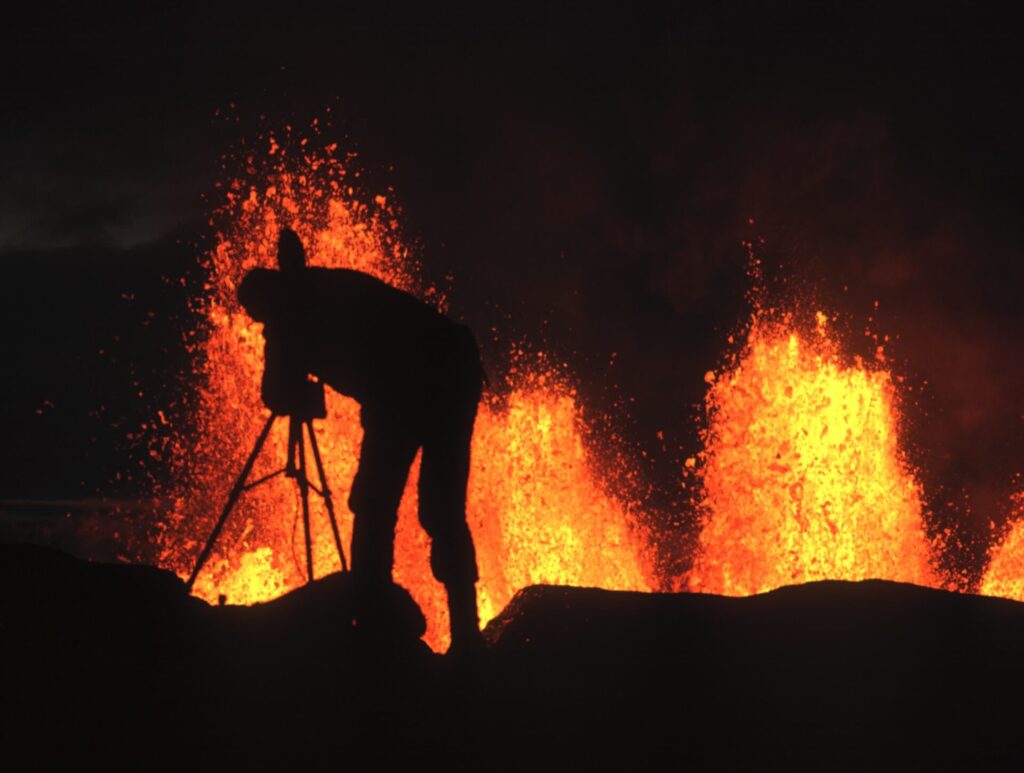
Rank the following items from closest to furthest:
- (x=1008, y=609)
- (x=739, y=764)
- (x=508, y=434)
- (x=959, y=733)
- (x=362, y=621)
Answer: (x=739, y=764) < (x=959, y=733) < (x=362, y=621) < (x=1008, y=609) < (x=508, y=434)

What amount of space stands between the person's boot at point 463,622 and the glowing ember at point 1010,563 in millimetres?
19155

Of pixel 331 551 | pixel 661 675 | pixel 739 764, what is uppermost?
pixel 331 551

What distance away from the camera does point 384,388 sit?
6.39m

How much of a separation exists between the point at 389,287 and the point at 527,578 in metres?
17.7

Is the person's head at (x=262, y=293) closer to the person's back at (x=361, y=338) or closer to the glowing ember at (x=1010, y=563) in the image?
the person's back at (x=361, y=338)

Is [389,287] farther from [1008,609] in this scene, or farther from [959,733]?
[1008,609]

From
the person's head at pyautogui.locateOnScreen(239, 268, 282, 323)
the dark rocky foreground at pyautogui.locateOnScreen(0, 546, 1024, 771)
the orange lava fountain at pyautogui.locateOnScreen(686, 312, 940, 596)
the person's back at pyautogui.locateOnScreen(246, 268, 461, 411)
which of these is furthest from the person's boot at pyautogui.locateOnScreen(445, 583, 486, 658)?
the orange lava fountain at pyautogui.locateOnScreen(686, 312, 940, 596)

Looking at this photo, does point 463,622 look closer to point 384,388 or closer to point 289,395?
point 384,388

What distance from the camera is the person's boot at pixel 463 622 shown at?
6.36m

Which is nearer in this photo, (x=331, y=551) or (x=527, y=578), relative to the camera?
(x=331, y=551)

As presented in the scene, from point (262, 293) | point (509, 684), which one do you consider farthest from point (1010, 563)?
point (262, 293)

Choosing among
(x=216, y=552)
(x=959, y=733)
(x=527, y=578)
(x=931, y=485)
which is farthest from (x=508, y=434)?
(x=959, y=733)

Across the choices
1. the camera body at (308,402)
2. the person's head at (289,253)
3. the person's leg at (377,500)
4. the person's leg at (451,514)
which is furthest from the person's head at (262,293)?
the person's leg at (451,514)

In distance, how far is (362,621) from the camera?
628 centimetres
